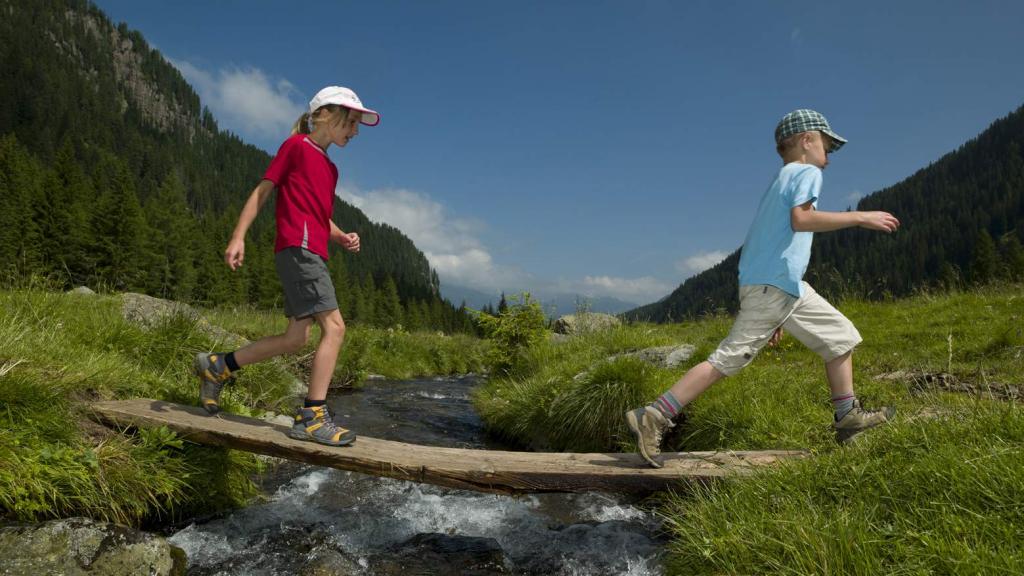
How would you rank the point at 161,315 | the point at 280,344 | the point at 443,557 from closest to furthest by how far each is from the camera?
1. the point at 443,557
2. the point at 280,344
3. the point at 161,315

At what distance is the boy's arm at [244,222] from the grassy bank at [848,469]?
3397 millimetres

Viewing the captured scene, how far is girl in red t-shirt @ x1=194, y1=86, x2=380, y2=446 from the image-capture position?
387 centimetres

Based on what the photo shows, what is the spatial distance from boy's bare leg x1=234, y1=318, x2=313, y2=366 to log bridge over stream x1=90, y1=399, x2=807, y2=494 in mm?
531

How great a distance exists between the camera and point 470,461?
12.4 ft

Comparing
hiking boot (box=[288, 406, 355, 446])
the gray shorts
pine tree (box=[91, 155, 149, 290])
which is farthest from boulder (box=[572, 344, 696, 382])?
pine tree (box=[91, 155, 149, 290])

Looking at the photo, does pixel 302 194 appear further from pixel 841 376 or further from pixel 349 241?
pixel 841 376

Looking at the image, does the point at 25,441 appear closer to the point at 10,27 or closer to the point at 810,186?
the point at 810,186

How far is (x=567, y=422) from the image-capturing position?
21.3ft

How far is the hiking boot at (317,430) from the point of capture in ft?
12.5

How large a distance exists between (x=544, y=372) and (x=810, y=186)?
525 cm

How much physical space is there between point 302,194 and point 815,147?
3.90 meters

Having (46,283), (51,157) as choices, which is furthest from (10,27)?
(46,283)

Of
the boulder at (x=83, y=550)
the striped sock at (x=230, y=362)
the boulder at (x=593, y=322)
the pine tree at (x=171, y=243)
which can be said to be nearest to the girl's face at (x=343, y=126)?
the striped sock at (x=230, y=362)

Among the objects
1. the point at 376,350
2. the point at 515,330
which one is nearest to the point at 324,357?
the point at 515,330
